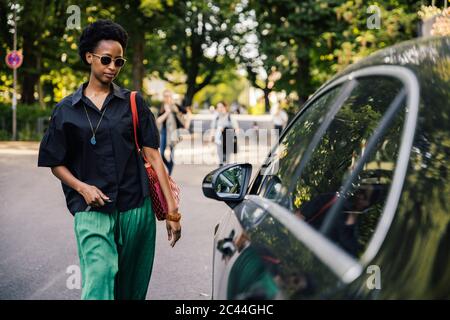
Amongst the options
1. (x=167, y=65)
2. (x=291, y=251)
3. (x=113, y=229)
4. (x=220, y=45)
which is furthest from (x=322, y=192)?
(x=167, y=65)

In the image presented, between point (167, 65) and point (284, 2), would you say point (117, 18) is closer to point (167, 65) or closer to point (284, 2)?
point (284, 2)

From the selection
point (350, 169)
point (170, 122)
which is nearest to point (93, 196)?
point (350, 169)

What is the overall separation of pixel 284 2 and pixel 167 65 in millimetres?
23265

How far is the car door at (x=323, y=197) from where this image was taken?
1.69 metres

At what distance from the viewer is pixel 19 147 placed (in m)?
21.6

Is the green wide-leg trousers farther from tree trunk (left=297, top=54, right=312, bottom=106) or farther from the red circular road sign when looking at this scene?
tree trunk (left=297, top=54, right=312, bottom=106)

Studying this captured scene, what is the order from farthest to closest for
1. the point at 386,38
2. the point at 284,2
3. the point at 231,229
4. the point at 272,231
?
the point at 284,2, the point at 386,38, the point at 231,229, the point at 272,231

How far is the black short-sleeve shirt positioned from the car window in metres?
0.71

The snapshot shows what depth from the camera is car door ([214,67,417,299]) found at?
1690 mm

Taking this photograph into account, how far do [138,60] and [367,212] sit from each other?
2934 centimetres

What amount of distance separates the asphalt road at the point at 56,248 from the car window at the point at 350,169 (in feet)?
7.28

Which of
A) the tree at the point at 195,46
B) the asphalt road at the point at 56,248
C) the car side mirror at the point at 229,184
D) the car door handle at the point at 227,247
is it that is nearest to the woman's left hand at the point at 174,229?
the car side mirror at the point at 229,184

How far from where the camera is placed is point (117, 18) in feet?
96.9
